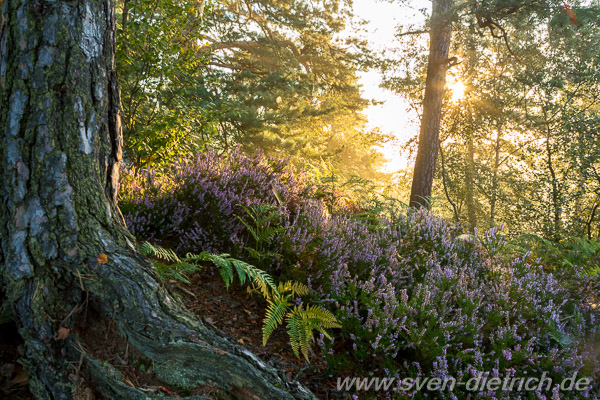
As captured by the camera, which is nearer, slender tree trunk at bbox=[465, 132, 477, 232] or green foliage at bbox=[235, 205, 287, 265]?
green foliage at bbox=[235, 205, 287, 265]

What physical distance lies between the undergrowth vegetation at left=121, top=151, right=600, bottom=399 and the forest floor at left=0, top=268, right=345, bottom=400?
21 centimetres

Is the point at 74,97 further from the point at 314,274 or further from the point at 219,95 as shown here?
the point at 219,95

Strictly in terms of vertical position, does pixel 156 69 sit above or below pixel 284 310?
above

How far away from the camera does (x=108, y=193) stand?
2.11 meters

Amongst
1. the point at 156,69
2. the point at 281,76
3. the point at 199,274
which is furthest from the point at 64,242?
the point at 281,76

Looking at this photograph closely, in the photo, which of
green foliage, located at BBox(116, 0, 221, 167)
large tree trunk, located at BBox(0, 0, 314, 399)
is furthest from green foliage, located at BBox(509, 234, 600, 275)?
green foliage, located at BBox(116, 0, 221, 167)

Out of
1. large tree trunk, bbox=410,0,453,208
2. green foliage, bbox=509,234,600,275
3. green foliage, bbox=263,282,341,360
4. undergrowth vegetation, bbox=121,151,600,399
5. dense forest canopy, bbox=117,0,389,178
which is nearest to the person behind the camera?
green foliage, bbox=263,282,341,360

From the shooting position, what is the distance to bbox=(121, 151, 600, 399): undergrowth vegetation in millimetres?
2576

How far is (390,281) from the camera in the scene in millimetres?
3336

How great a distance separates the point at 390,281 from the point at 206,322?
1.75 metres

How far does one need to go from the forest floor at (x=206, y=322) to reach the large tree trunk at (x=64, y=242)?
2.1 inches

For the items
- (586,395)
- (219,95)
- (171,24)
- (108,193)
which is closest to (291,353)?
(108,193)

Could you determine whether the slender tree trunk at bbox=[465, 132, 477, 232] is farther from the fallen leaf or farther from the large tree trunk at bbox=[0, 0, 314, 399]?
the fallen leaf

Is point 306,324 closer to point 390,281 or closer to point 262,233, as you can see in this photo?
point 262,233
